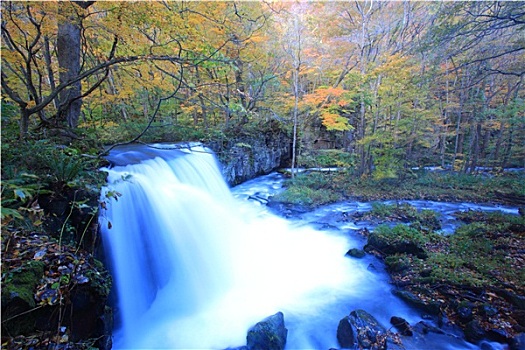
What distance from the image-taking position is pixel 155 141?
10.5 metres

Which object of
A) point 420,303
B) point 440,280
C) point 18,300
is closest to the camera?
point 18,300

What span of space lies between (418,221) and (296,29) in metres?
8.77

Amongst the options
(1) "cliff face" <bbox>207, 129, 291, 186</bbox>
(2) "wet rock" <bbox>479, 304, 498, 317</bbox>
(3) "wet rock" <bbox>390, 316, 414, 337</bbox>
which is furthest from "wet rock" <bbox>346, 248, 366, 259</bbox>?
(1) "cliff face" <bbox>207, 129, 291, 186</bbox>

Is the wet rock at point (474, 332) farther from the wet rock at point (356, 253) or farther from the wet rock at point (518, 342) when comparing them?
the wet rock at point (356, 253)

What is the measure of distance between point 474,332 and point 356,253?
8.98ft

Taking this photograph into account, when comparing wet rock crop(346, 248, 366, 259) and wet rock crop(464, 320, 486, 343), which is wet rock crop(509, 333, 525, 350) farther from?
wet rock crop(346, 248, 366, 259)

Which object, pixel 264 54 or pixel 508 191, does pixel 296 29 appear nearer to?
pixel 264 54

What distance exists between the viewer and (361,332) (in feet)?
12.2

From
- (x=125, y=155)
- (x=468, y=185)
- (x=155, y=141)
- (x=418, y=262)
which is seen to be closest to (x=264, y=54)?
(x=155, y=141)

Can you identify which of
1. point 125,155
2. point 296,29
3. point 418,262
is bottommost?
point 418,262

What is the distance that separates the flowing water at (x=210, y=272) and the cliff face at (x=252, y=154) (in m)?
3.06

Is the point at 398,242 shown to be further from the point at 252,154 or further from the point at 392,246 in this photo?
the point at 252,154

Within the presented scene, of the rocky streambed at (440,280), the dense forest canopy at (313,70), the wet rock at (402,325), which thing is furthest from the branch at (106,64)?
the wet rock at (402,325)

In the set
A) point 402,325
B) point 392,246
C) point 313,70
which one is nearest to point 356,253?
point 392,246
